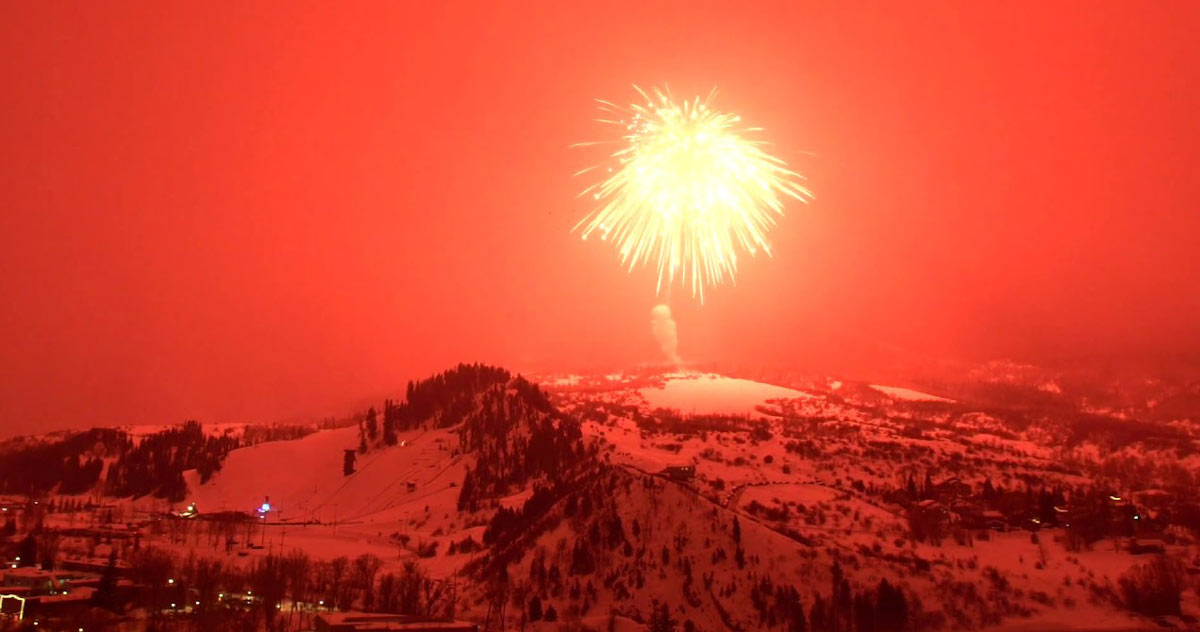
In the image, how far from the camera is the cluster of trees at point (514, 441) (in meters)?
135

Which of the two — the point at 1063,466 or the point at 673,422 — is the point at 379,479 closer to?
the point at 673,422

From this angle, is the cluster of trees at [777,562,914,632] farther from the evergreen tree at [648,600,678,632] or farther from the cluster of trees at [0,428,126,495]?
the cluster of trees at [0,428,126,495]

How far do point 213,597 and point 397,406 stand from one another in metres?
126

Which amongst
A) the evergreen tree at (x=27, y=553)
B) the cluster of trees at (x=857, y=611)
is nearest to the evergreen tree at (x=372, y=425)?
the evergreen tree at (x=27, y=553)

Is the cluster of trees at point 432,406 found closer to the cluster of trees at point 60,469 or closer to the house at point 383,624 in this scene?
the cluster of trees at point 60,469

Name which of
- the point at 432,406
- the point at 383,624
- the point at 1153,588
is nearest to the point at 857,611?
the point at 1153,588

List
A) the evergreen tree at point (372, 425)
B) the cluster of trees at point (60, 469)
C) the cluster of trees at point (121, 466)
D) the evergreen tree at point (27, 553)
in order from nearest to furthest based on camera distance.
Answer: the evergreen tree at point (27, 553)
the cluster of trees at point (121, 466)
the cluster of trees at point (60, 469)
the evergreen tree at point (372, 425)

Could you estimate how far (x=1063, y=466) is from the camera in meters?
157

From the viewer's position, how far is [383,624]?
55.7 m

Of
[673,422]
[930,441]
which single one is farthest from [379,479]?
[930,441]

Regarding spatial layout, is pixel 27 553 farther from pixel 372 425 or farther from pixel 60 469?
pixel 60 469

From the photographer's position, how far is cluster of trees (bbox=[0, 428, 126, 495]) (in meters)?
174

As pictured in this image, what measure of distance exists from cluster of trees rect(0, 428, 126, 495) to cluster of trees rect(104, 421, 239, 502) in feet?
12.6

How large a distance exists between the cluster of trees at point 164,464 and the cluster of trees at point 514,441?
164 ft
